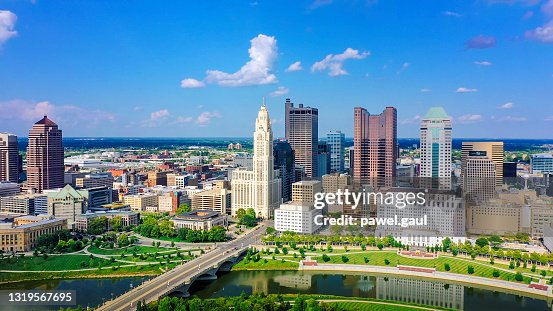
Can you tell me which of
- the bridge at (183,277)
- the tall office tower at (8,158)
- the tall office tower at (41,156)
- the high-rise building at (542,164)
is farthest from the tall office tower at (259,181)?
the high-rise building at (542,164)

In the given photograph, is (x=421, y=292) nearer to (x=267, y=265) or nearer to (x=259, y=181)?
(x=267, y=265)

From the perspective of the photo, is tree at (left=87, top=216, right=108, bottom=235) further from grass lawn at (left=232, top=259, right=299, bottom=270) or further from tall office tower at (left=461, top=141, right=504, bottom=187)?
tall office tower at (left=461, top=141, right=504, bottom=187)

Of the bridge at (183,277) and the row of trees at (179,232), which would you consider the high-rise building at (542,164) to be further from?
the row of trees at (179,232)

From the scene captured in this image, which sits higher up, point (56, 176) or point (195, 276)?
point (56, 176)

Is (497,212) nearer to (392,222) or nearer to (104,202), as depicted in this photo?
(392,222)

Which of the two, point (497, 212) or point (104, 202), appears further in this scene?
point (104, 202)

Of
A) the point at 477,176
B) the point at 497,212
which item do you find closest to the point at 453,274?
the point at 497,212
